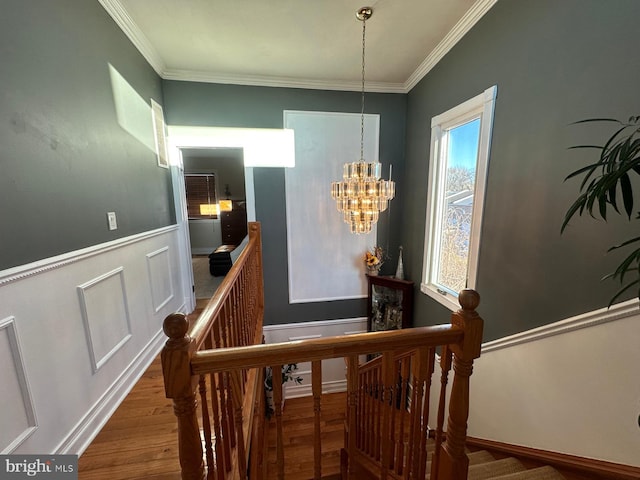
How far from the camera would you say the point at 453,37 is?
2168 mm

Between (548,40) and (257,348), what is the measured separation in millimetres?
2225

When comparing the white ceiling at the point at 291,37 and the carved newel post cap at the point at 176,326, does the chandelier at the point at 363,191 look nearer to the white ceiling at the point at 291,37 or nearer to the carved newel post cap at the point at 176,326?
the white ceiling at the point at 291,37

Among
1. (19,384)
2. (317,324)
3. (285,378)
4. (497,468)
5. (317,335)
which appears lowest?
(285,378)

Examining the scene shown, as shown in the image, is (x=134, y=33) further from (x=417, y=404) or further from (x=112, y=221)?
(x=417, y=404)

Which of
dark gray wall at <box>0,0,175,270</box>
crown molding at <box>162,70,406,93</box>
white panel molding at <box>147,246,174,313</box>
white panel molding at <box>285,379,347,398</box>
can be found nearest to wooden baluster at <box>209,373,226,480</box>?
dark gray wall at <box>0,0,175,270</box>

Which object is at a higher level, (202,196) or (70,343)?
(202,196)

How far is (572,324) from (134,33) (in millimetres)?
3669

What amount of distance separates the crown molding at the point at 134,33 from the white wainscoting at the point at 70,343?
165 centimetres

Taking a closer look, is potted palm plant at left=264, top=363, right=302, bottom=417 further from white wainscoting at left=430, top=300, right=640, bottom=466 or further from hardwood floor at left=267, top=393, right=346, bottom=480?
white wainscoting at left=430, top=300, right=640, bottom=466

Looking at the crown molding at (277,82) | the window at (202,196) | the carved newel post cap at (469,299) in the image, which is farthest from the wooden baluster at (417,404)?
the window at (202,196)

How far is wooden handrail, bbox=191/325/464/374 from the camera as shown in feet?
2.36

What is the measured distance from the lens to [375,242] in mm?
3428

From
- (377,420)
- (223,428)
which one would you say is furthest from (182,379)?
(377,420)

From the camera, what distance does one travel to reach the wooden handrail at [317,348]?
72cm
